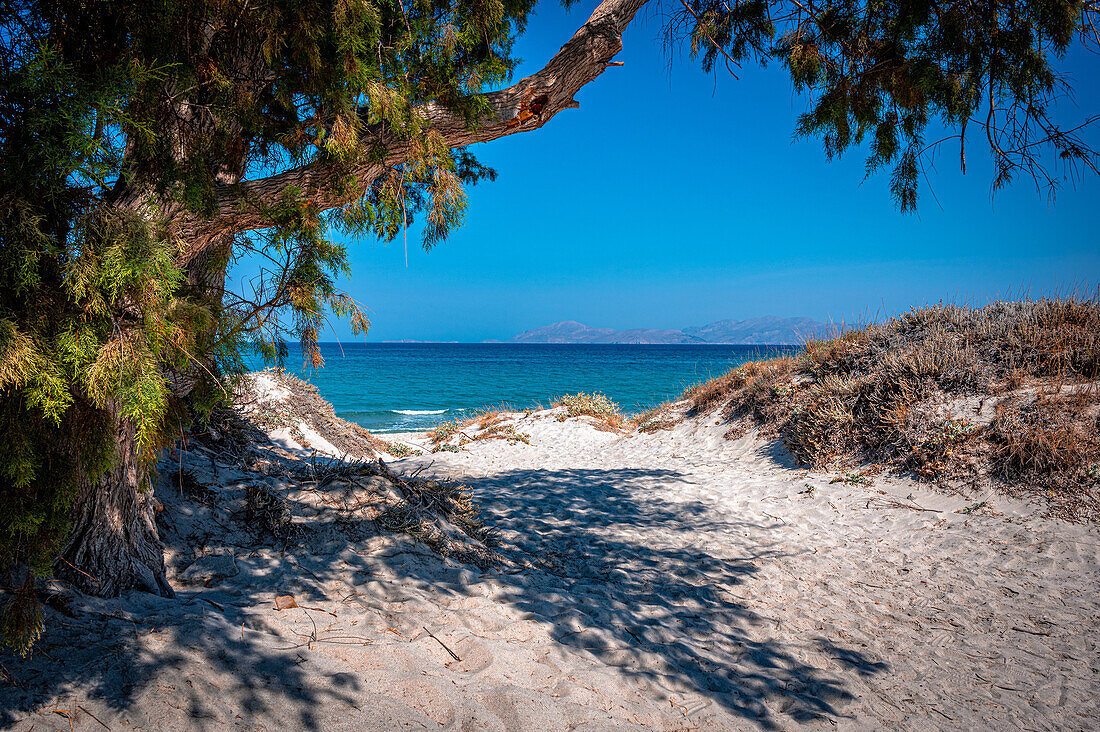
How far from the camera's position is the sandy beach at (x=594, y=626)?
227 cm

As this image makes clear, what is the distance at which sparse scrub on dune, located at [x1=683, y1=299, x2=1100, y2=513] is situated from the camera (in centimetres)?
599

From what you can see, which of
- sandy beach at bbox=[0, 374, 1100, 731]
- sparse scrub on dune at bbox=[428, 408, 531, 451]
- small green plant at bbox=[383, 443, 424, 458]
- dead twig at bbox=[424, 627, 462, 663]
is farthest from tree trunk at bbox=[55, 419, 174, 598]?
sparse scrub on dune at bbox=[428, 408, 531, 451]

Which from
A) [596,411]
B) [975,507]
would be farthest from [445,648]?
[596,411]

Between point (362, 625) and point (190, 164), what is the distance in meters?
2.65

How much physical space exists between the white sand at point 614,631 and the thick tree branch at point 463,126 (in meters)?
1.96

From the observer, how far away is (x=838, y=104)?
4.28 meters

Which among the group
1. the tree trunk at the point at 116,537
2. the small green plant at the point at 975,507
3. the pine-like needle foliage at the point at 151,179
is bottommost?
the small green plant at the point at 975,507

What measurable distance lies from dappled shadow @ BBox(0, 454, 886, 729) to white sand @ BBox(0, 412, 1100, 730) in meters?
0.01

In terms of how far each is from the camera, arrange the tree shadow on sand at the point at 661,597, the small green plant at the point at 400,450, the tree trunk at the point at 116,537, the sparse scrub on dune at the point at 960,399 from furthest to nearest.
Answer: the small green plant at the point at 400,450, the sparse scrub on dune at the point at 960,399, the tree shadow on sand at the point at 661,597, the tree trunk at the point at 116,537

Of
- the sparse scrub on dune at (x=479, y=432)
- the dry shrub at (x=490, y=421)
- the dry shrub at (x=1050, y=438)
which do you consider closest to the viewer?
the dry shrub at (x=1050, y=438)

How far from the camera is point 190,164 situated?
2357 mm

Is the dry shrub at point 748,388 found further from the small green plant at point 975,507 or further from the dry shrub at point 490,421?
the dry shrub at point 490,421

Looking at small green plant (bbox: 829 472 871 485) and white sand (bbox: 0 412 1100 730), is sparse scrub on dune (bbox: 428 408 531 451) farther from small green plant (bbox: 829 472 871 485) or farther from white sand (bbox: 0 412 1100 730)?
small green plant (bbox: 829 472 871 485)

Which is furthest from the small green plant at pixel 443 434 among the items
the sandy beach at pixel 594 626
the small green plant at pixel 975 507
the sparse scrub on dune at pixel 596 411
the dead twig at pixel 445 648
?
the small green plant at pixel 975 507
